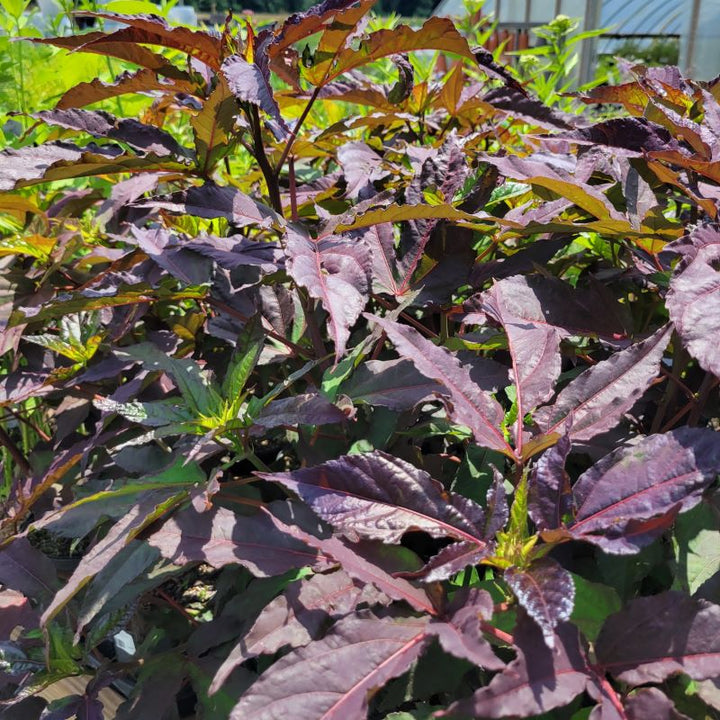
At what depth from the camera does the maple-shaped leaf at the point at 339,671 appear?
0.55m

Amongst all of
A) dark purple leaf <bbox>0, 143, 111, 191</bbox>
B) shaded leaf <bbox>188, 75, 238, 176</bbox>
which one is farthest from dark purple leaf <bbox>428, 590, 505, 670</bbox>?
dark purple leaf <bbox>0, 143, 111, 191</bbox>

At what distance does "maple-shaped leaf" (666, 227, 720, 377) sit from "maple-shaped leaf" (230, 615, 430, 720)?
13.5 inches

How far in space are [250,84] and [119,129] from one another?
1.00 ft

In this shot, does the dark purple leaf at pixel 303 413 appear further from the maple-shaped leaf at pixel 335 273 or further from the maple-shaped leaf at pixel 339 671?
the maple-shaped leaf at pixel 339 671

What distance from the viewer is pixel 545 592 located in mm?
545

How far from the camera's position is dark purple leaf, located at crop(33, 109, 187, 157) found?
2.98ft

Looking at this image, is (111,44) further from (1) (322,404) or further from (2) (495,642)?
(2) (495,642)

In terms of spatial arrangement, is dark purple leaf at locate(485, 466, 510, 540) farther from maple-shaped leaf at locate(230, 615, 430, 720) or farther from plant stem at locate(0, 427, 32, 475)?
plant stem at locate(0, 427, 32, 475)

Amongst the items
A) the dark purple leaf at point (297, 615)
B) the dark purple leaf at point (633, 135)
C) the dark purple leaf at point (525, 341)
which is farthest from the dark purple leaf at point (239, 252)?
the dark purple leaf at point (633, 135)

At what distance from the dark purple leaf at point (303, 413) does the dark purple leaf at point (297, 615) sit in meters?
0.17

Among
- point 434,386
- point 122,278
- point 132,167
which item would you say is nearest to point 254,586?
point 434,386

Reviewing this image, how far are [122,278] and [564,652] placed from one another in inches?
27.6

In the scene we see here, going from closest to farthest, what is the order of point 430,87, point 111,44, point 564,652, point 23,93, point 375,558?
point 564,652
point 375,558
point 111,44
point 430,87
point 23,93

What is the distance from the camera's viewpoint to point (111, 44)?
79cm
